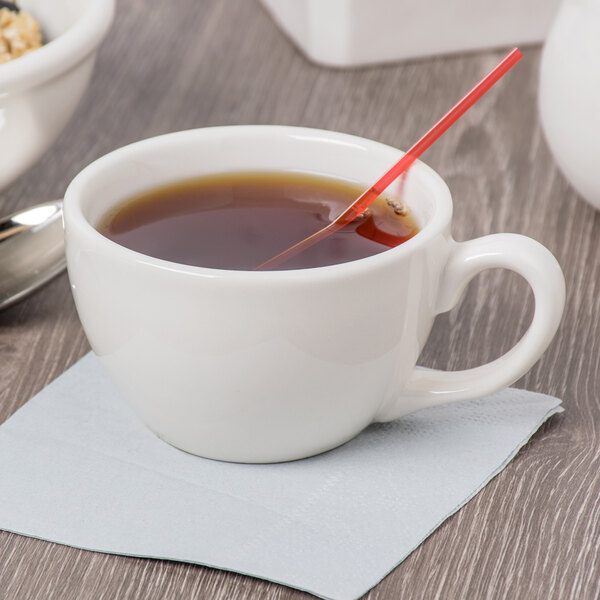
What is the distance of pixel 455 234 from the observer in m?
0.66

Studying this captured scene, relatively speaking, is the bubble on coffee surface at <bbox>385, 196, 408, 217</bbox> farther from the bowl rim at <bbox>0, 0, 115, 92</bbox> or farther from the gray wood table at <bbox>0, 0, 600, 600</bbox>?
the bowl rim at <bbox>0, 0, 115, 92</bbox>

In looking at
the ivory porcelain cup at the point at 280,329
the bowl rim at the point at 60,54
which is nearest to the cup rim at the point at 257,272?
the ivory porcelain cup at the point at 280,329

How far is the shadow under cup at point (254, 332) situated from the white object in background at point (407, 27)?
47 cm

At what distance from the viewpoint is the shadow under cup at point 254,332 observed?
0.37 meters

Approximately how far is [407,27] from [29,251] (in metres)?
0.49

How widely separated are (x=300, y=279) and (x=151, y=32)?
699 millimetres

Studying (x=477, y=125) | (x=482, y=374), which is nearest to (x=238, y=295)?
(x=482, y=374)

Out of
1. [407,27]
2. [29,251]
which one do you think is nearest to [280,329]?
[29,251]

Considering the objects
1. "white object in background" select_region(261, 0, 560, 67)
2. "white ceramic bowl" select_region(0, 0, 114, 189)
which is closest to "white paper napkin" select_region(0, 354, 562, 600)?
"white ceramic bowl" select_region(0, 0, 114, 189)

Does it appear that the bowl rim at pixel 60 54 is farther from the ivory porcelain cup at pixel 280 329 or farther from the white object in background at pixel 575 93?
the white object in background at pixel 575 93

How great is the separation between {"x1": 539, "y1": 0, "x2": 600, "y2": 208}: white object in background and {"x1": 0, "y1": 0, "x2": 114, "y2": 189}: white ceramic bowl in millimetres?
297

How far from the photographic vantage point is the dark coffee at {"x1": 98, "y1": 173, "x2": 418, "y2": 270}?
432 mm

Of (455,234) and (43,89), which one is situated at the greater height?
(43,89)

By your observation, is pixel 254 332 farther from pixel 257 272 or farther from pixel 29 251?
pixel 29 251
